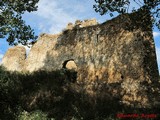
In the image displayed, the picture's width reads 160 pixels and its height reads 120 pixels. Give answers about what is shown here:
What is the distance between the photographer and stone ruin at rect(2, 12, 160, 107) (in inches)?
798

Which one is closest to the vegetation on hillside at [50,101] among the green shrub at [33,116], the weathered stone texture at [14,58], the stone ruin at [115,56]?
the green shrub at [33,116]

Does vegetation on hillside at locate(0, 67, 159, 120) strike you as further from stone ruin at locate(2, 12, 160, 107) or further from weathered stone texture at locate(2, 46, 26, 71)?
weathered stone texture at locate(2, 46, 26, 71)

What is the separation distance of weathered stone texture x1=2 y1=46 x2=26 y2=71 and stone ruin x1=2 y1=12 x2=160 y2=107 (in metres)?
6.30

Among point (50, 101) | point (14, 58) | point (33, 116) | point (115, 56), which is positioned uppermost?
point (14, 58)

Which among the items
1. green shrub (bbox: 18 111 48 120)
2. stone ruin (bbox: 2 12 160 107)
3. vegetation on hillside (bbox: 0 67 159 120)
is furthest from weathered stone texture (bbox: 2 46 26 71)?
green shrub (bbox: 18 111 48 120)

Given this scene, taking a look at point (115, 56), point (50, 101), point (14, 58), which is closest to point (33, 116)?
point (50, 101)

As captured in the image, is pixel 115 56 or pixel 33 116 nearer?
pixel 33 116

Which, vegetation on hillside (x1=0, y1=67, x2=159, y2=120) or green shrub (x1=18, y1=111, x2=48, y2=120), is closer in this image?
green shrub (x1=18, y1=111, x2=48, y2=120)

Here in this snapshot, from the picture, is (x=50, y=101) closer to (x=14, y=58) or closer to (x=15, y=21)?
(x=15, y=21)

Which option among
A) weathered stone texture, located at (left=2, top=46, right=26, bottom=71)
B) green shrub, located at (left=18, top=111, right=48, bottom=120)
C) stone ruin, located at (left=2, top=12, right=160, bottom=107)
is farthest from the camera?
weathered stone texture, located at (left=2, top=46, right=26, bottom=71)

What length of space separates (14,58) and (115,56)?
1884cm

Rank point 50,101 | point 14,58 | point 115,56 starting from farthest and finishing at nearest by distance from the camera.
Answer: point 14,58, point 115,56, point 50,101

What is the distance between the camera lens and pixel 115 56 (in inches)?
910

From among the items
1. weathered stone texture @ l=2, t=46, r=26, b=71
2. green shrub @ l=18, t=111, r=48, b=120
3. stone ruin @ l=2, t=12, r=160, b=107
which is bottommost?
green shrub @ l=18, t=111, r=48, b=120
